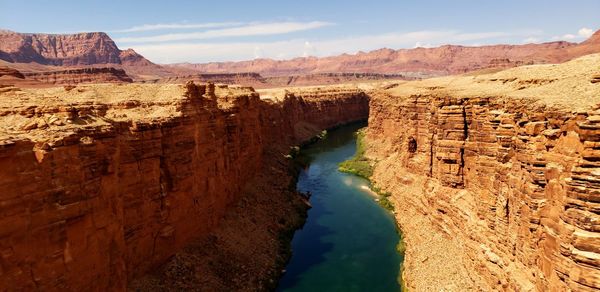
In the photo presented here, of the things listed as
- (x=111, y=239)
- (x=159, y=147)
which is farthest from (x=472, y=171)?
(x=111, y=239)

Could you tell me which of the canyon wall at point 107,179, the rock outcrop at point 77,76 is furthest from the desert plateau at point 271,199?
the rock outcrop at point 77,76

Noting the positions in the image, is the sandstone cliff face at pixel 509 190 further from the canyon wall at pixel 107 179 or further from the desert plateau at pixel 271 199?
the canyon wall at pixel 107 179

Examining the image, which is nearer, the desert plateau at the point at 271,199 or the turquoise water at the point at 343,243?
the desert plateau at the point at 271,199

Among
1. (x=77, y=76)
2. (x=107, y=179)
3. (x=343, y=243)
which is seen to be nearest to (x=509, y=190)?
(x=343, y=243)

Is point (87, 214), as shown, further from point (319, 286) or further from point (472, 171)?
point (472, 171)

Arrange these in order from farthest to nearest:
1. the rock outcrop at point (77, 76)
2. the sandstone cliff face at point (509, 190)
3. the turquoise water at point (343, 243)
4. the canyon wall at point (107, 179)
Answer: the rock outcrop at point (77, 76), the turquoise water at point (343, 243), the sandstone cliff face at point (509, 190), the canyon wall at point (107, 179)

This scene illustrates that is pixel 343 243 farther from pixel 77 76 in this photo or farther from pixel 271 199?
pixel 77 76

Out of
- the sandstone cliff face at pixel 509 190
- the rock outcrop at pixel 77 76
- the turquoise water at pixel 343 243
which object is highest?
the rock outcrop at pixel 77 76
